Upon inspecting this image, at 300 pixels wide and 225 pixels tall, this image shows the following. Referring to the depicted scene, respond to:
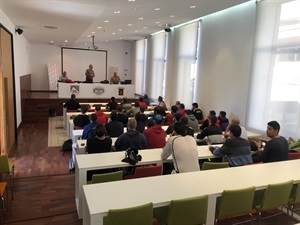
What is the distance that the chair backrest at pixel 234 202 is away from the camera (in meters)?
2.42

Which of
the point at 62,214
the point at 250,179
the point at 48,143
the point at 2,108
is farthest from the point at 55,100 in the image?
the point at 250,179

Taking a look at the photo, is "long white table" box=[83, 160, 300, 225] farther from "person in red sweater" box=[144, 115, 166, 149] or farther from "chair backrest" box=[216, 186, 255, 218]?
"person in red sweater" box=[144, 115, 166, 149]

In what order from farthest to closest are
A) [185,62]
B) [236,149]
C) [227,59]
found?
[185,62] < [227,59] < [236,149]

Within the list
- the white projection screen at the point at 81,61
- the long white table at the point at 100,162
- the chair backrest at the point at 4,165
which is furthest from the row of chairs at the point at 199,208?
the white projection screen at the point at 81,61

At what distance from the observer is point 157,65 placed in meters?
12.1

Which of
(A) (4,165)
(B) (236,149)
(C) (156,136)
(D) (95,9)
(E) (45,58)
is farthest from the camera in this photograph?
(E) (45,58)

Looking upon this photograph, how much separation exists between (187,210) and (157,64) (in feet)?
33.9

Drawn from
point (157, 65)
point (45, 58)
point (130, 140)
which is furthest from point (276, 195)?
point (45, 58)

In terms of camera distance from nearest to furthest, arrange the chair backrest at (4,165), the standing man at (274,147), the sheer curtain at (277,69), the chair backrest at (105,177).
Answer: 1. the chair backrest at (105,177)
2. the standing man at (274,147)
3. the chair backrest at (4,165)
4. the sheer curtain at (277,69)

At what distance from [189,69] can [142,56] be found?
560cm

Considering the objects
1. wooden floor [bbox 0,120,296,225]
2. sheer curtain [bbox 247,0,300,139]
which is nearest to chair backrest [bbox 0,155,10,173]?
wooden floor [bbox 0,120,296,225]

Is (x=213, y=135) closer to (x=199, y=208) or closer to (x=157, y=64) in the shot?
(x=199, y=208)

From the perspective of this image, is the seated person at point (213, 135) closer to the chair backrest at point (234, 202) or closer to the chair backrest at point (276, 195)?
the chair backrest at point (276, 195)

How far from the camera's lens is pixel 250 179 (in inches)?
108
